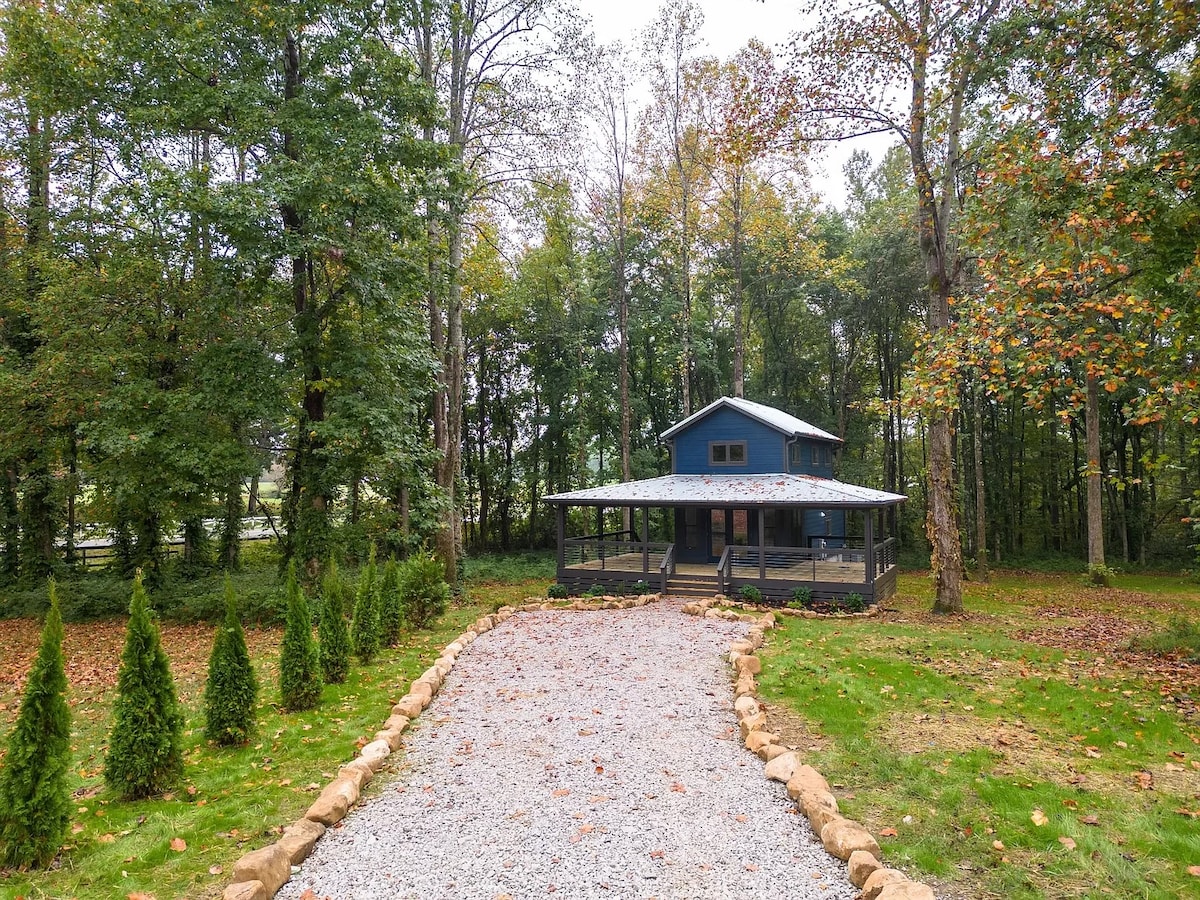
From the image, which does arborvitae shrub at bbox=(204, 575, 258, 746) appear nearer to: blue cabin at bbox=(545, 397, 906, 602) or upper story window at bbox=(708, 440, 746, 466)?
blue cabin at bbox=(545, 397, 906, 602)

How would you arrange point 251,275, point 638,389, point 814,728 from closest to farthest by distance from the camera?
point 814,728, point 251,275, point 638,389

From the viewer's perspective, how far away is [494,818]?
14.4ft

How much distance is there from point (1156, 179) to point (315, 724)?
33.1ft

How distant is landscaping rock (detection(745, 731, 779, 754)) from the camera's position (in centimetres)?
546

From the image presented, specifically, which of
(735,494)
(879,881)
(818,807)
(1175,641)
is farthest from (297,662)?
(1175,641)

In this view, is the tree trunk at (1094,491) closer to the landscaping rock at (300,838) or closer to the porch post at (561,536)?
the porch post at (561,536)

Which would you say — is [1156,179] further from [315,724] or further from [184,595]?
[184,595]

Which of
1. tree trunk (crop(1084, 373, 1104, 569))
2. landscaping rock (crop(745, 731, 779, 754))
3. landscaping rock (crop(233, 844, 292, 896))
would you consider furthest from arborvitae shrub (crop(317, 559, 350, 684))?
tree trunk (crop(1084, 373, 1104, 569))

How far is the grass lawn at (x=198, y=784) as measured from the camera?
12.0 ft

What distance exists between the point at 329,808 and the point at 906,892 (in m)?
3.65

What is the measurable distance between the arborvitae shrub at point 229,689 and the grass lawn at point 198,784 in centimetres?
16

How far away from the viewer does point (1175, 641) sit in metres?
8.75

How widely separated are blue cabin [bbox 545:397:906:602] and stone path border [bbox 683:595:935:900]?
672cm

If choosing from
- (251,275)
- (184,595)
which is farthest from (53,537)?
(251,275)
